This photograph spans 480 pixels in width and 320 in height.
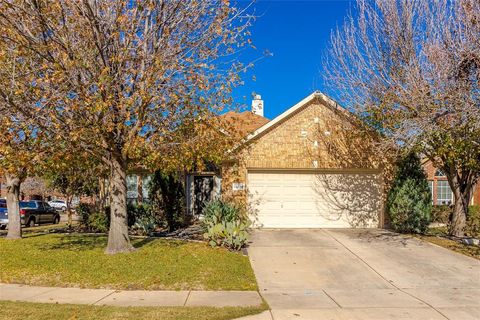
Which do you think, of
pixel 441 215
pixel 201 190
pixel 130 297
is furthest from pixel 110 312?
pixel 441 215

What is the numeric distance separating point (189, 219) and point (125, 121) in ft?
25.7

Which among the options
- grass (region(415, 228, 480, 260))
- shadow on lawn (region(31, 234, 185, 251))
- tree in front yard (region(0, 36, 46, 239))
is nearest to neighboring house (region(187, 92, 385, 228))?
grass (region(415, 228, 480, 260))

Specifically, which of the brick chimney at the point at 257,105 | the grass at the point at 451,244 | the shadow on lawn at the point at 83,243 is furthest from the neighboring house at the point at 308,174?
the shadow on lawn at the point at 83,243

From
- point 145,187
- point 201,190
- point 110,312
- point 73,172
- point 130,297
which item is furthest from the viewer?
point 145,187

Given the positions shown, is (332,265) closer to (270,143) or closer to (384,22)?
(270,143)

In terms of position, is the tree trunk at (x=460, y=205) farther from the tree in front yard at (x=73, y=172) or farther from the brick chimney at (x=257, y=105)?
the tree in front yard at (x=73, y=172)

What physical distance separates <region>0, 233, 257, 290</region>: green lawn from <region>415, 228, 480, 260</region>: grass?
6179mm

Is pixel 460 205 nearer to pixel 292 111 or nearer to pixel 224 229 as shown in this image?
pixel 292 111

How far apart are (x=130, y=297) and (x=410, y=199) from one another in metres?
10.1

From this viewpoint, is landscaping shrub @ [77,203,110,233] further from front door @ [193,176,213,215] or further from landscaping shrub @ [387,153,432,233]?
landscaping shrub @ [387,153,432,233]

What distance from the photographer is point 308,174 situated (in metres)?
16.0

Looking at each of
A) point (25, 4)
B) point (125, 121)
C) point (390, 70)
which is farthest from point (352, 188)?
point (25, 4)

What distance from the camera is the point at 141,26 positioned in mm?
10805

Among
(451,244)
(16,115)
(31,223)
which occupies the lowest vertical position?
(31,223)
